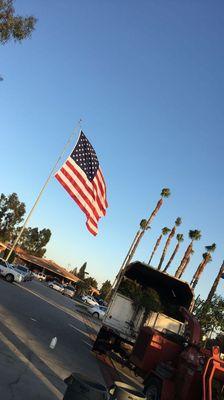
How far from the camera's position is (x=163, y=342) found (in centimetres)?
1158

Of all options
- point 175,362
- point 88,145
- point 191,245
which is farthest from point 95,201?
point 191,245

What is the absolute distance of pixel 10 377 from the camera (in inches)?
333

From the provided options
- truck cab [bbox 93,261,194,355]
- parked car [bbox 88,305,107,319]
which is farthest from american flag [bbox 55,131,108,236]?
parked car [bbox 88,305,107,319]

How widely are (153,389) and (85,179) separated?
10.6 meters

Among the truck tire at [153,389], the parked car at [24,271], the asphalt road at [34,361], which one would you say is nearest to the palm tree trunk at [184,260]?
the parked car at [24,271]

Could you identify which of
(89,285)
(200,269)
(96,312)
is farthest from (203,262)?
(89,285)

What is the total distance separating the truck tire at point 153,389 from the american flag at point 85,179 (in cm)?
930

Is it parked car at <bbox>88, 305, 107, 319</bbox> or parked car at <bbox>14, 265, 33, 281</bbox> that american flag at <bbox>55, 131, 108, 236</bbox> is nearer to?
parked car at <bbox>14, 265, 33, 281</bbox>

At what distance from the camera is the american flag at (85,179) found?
730 inches

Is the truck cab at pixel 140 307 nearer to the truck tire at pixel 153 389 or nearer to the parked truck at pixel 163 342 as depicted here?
the parked truck at pixel 163 342

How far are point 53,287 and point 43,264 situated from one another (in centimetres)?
2980

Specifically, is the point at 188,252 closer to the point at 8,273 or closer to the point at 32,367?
the point at 8,273

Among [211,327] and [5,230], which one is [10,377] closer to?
[211,327]

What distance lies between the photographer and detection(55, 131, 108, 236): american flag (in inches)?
730
